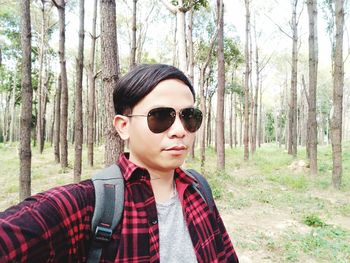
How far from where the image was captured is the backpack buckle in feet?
3.40

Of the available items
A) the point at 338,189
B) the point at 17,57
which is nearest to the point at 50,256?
the point at 338,189

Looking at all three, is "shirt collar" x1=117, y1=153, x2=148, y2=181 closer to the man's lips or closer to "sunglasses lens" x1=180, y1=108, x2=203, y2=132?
the man's lips

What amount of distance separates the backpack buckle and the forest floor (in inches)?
161

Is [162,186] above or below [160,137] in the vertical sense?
below

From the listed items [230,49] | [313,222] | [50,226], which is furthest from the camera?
[230,49]

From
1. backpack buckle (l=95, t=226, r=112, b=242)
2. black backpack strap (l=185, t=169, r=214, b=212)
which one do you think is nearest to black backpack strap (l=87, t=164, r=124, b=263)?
backpack buckle (l=95, t=226, r=112, b=242)

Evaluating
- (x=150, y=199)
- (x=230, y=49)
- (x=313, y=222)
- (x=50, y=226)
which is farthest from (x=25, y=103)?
(x=230, y=49)

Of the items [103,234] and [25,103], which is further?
[25,103]

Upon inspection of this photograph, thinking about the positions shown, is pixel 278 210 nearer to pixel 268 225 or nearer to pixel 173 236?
pixel 268 225

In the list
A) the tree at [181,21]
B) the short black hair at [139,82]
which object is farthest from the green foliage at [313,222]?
the short black hair at [139,82]

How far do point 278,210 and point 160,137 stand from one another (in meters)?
7.14

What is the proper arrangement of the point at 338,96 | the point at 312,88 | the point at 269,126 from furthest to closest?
the point at 269,126 → the point at 312,88 → the point at 338,96

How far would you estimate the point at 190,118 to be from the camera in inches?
54.3

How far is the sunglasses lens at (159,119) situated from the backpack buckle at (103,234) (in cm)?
44
